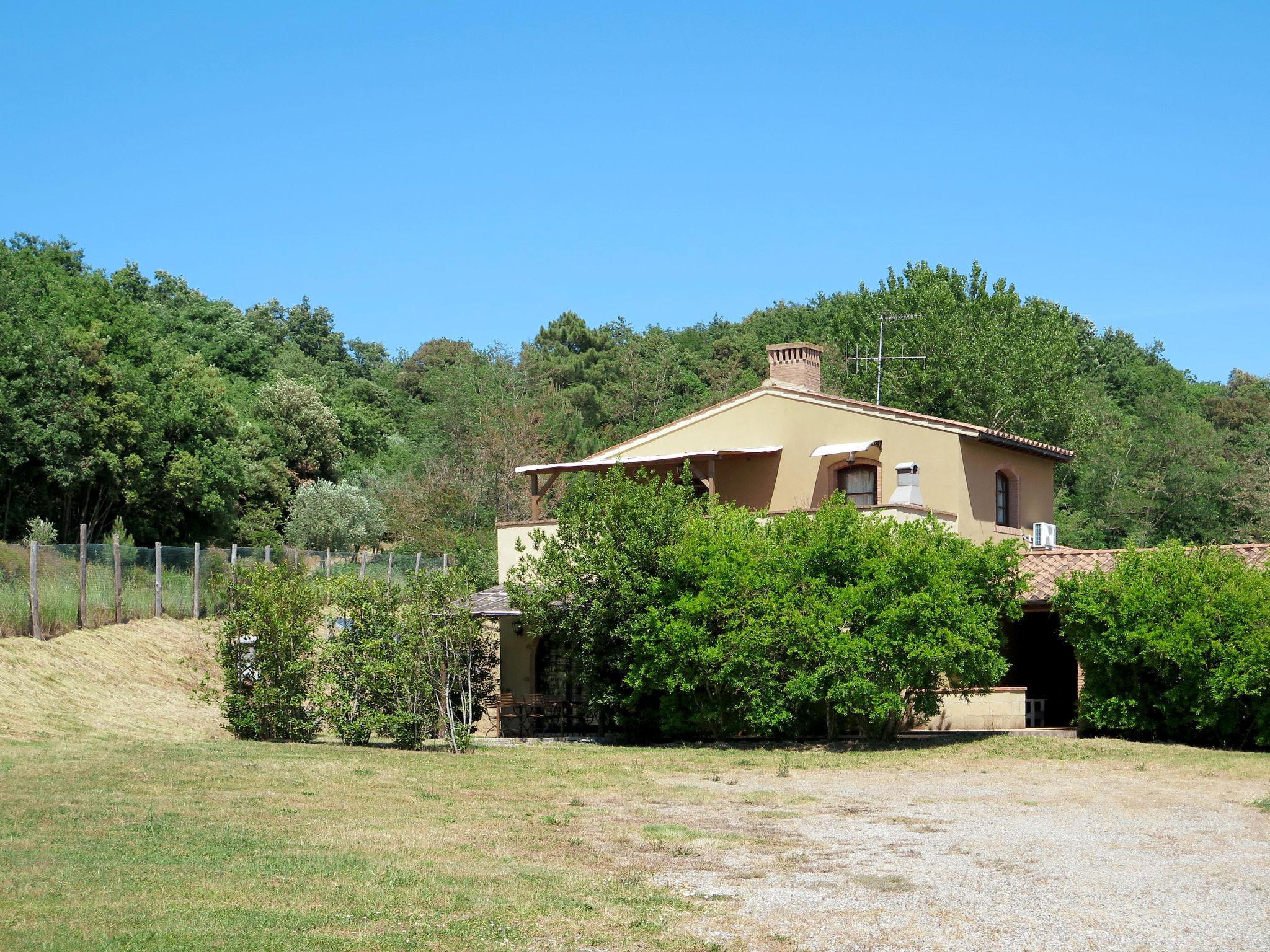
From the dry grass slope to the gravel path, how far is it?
10.5 metres

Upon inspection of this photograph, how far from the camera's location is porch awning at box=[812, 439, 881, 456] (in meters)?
28.6

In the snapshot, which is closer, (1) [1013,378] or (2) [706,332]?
(1) [1013,378]

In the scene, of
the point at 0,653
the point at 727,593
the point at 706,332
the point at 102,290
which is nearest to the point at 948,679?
the point at 727,593

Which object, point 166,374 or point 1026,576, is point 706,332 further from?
point 1026,576

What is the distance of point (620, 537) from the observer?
24109 millimetres

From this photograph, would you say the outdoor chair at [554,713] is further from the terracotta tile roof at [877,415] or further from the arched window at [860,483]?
the arched window at [860,483]

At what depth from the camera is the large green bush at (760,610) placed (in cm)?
2205

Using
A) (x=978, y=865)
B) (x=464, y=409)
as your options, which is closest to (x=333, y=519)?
(x=464, y=409)

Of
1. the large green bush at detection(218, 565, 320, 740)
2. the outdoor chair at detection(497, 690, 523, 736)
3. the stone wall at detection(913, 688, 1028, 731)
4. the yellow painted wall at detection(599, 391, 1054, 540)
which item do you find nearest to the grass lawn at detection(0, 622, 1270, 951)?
the large green bush at detection(218, 565, 320, 740)

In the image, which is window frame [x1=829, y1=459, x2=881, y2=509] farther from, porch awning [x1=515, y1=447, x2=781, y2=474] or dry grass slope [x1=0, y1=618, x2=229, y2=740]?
dry grass slope [x1=0, y1=618, x2=229, y2=740]

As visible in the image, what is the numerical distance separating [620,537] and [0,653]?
11.9 m

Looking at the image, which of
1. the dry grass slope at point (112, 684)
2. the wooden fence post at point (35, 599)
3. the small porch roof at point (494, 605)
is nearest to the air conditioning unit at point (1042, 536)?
the small porch roof at point (494, 605)

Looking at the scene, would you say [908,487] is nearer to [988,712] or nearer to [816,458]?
[816,458]

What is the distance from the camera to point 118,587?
29.0 metres
